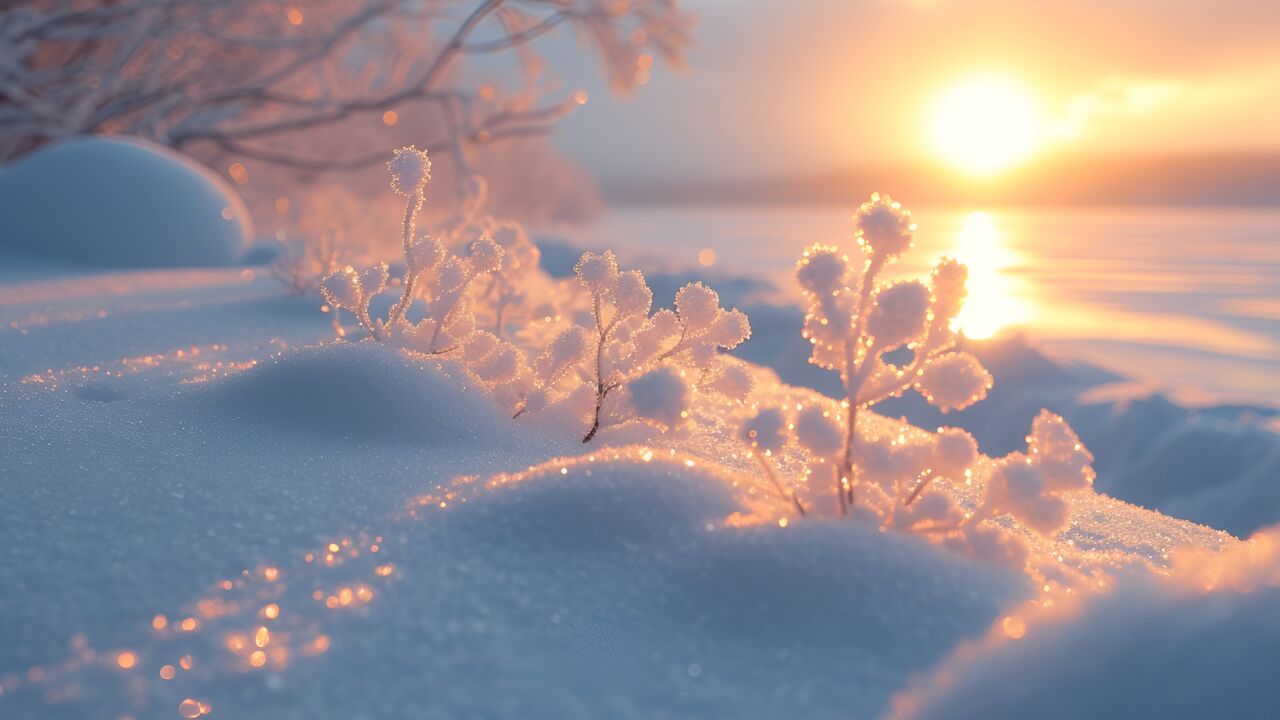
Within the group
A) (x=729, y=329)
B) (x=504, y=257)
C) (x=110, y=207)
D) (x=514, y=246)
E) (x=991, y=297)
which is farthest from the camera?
(x=991, y=297)

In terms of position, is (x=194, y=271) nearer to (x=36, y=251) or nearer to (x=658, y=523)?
(x=36, y=251)

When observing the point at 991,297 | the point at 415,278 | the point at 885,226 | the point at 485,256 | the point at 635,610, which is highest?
the point at 991,297

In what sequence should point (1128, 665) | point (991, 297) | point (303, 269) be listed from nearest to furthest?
point (1128, 665) → point (303, 269) → point (991, 297)

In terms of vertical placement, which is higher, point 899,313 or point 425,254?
point 899,313

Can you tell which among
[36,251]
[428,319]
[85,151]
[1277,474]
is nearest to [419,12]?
[85,151]

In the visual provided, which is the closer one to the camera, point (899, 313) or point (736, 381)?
point (899, 313)

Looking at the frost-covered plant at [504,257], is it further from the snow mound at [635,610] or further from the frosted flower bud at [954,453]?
the frosted flower bud at [954,453]

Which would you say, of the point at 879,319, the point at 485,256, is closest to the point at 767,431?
the point at 879,319

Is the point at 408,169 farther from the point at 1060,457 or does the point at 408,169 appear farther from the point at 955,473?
the point at 1060,457
